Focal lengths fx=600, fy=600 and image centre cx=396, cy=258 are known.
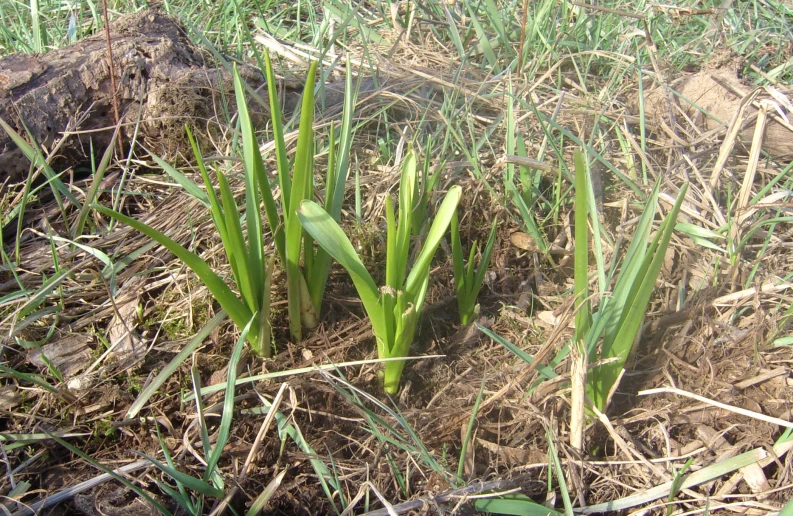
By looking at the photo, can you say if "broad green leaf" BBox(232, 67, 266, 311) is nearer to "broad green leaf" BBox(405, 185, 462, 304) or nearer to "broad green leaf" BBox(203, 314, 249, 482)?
"broad green leaf" BBox(203, 314, 249, 482)

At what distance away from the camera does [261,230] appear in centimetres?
125

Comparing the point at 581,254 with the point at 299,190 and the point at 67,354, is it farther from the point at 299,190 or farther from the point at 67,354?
the point at 67,354

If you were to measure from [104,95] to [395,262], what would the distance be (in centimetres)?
123

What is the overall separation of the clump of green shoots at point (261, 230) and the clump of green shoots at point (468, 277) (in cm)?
Answer: 29

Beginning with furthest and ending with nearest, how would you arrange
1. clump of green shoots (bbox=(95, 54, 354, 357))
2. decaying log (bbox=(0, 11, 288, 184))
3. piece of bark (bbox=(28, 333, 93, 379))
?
decaying log (bbox=(0, 11, 288, 184)) → piece of bark (bbox=(28, 333, 93, 379)) → clump of green shoots (bbox=(95, 54, 354, 357))

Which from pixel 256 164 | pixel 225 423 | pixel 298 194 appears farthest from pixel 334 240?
pixel 225 423

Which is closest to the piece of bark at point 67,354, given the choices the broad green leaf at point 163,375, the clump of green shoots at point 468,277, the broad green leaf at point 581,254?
the broad green leaf at point 163,375

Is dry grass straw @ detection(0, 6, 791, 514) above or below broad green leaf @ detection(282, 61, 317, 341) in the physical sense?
below

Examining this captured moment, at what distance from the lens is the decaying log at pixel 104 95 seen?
5.75 feet

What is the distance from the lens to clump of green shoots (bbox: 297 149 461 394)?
1.10 m

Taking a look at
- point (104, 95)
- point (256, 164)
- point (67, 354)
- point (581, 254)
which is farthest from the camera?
point (104, 95)

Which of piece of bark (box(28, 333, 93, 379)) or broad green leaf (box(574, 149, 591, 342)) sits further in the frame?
piece of bark (box(28, 333, 93, 379))

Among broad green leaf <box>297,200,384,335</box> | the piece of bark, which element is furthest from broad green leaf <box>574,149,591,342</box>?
the piece of bark

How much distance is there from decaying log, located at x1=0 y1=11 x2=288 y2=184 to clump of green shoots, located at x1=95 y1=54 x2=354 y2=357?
67 cm
